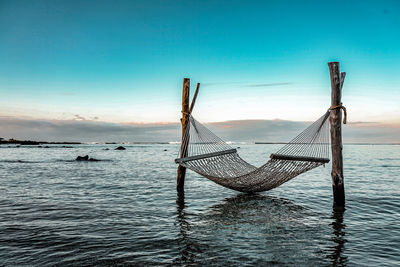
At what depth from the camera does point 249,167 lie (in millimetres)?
8750

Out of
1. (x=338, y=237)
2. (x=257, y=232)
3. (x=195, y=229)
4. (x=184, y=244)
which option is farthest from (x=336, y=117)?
(x=184, y=244)

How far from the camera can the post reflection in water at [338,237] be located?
13.5ft

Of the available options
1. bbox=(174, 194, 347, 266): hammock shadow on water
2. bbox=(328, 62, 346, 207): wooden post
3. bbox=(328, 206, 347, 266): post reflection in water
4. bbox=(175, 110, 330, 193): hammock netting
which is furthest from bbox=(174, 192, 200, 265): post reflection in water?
bbox=(328, 62, 346, 207): wooden post

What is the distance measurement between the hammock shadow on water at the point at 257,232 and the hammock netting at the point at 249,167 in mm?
736

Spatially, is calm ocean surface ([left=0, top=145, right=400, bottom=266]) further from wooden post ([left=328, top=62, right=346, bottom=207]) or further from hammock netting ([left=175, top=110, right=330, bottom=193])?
wooden post ([left=328, top=62, right=346, bottom=207])

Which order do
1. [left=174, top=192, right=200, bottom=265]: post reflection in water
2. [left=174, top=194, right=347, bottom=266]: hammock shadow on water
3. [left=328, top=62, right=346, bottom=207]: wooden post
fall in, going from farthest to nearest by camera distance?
[left=328, top=62, right=346, bottom=207]: wooden post < [left=174, top=194, right=347, bottom=266]: hammock shadow on water < [left=174, top=192, right=200, bottom=265]: post reflection in water

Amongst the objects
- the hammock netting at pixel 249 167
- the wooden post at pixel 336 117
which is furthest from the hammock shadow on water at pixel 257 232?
the wooden post at pixel 336 117

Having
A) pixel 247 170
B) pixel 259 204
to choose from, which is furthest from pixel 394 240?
pixel 247 170

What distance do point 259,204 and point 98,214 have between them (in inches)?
176

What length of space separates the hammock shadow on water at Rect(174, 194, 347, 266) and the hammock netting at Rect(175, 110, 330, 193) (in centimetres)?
74

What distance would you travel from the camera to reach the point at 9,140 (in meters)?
98.4

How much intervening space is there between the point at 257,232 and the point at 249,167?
3599 mm

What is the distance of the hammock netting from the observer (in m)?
6.86

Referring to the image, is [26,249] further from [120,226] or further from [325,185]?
[325,185]
